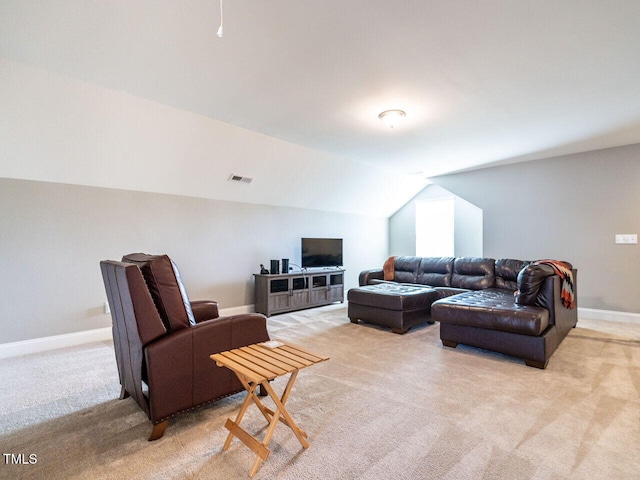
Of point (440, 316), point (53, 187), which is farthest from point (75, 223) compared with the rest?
point (440, 316)

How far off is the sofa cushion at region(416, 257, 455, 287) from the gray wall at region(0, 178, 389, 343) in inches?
98.8

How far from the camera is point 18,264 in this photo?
3.30 metres

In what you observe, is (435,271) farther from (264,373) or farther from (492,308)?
(264,373)

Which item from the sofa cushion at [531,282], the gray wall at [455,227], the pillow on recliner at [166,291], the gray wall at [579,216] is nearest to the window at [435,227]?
the gray wall at [455,227]

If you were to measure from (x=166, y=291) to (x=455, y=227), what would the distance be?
617 cm

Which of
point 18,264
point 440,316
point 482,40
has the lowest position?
point 440,316

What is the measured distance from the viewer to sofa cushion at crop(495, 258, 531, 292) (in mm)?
4539

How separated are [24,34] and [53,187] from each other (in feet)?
5.96

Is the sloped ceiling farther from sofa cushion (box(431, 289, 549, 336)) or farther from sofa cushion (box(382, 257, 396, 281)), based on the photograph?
sofa cushion (box(382, 257, 396, 281))

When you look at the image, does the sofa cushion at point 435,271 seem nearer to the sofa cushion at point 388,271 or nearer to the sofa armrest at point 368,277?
the sofa cushion at point 388,271

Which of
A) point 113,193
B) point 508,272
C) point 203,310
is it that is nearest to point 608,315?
point 508,272

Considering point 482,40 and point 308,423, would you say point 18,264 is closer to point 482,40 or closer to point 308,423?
point 308,423

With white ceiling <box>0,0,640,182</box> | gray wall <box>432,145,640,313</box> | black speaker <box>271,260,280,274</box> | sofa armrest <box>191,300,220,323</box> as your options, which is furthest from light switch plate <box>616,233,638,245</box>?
sofa armrest <box>191,300,220,323</box>

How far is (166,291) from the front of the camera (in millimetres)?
1948
